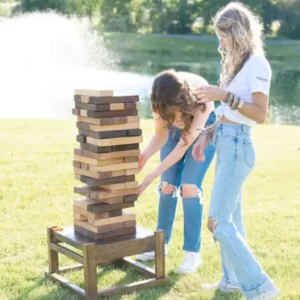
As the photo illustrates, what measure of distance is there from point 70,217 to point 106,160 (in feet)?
6.36

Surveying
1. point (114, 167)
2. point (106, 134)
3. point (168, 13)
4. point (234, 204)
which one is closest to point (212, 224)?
point (234, 204)

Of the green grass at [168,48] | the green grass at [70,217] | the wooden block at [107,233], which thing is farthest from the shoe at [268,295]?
the green grass at [168,48]

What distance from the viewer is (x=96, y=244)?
384 cm

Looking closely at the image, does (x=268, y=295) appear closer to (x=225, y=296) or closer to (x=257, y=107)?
(x=225, y=296)

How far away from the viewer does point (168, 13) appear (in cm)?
5684

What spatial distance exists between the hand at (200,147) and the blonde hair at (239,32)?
1.73ft

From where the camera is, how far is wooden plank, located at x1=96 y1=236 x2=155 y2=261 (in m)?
3.84

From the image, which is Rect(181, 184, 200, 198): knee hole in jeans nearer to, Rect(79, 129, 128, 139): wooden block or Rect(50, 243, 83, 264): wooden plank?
Rect(79, 129, 128, 139): wooden block

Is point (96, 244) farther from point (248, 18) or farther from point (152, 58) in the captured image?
point (152, 58)

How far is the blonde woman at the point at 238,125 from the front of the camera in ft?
11.4

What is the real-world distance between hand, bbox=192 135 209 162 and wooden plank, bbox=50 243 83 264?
3.02 ft

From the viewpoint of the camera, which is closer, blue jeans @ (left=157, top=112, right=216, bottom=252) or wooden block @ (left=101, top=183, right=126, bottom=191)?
wooden block @ (left=101, top=183, right=126, bottom=191)

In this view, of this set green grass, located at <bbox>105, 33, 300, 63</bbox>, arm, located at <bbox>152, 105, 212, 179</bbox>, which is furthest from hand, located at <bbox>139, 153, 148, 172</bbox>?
green grass, located at <bbox>105, 33, 300, 63</bbox>

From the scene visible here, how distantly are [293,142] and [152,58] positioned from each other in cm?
3052
